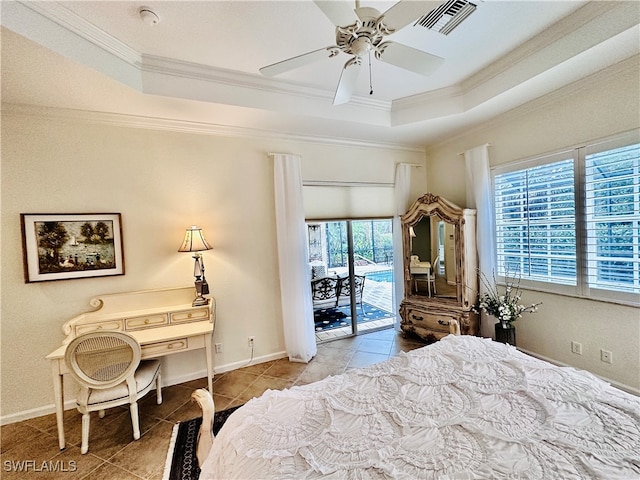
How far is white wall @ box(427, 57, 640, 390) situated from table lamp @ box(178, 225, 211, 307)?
344 centimetres

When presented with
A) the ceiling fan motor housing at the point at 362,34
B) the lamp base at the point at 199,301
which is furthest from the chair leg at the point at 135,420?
the ceiling fan motor housing at the point at 362,34

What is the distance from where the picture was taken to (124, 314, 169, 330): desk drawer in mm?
2523

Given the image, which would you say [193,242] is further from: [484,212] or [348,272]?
[484,212]

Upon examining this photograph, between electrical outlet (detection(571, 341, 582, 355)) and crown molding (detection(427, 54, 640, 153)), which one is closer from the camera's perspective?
crown molding (detection(427, 54, 640, 153))

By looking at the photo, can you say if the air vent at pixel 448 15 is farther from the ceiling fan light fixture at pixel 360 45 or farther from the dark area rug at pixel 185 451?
the dark area rug at pixel 185 451

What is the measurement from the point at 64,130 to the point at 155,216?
1080mm

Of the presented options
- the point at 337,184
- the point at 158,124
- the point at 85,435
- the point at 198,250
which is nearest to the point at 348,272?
the point at 337,184

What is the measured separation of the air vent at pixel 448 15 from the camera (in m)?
1.65

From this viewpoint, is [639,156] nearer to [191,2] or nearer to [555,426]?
[555,426]

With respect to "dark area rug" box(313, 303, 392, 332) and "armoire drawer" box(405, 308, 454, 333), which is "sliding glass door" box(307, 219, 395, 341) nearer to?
"dark area rug" box(313, 303, 392, 332)

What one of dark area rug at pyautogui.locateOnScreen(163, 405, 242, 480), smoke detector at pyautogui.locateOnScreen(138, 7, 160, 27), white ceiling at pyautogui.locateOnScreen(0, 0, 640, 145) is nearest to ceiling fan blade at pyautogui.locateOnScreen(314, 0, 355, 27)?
white ceiling at pyautogui.locateOnScreen(0, 0, 640, 145)

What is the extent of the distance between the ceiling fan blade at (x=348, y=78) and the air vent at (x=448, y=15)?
1.52 ft

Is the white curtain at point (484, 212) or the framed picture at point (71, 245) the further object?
the white curtain at point (484, 212)

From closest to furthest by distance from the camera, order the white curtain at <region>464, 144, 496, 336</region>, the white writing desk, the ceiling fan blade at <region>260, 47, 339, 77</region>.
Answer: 1. the ceiling fan blade at <region>260, 47, 339, 77</region>
2. the white writing desk
3. the white curtain at <region>464, 144, 496, 336</region>
